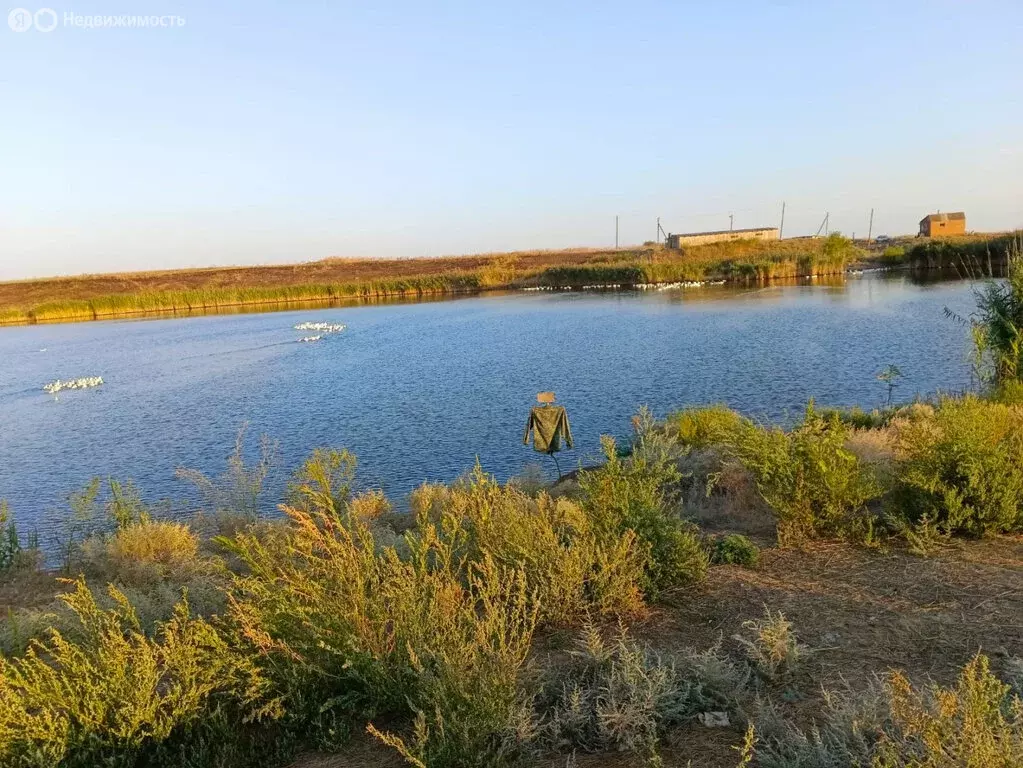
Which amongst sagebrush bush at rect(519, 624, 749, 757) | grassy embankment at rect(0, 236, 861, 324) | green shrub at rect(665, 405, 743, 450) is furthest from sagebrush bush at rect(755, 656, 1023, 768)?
grassy embankment at rect(0, 236, 861, 324)

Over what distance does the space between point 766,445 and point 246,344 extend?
101 ft

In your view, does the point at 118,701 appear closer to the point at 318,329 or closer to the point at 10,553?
the point at 10,553

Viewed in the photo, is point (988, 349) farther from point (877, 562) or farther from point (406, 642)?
point (406, 642)

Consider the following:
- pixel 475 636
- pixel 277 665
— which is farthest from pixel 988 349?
pixel 277 665

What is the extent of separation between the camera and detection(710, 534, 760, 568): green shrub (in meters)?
5.37

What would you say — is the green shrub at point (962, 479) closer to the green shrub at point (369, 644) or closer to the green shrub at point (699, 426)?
the green shrub at point (369, 644)

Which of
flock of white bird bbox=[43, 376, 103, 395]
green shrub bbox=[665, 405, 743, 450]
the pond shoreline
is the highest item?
the pond shoreline

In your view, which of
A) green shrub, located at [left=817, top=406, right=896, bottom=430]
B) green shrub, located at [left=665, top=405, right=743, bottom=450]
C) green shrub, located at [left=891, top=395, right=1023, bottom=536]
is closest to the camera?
green shrub, located at [left=891, top=395, right=1023, bottom=536]

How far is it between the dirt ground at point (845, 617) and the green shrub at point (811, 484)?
0.75 ft

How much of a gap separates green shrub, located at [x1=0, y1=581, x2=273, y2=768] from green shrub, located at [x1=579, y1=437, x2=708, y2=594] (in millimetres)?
2540

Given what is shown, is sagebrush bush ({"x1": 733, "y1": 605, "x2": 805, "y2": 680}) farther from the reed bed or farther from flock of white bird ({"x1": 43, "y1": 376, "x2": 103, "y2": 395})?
the reed bed

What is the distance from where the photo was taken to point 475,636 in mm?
3389

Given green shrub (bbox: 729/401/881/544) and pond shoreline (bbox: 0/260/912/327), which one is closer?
green shrub (bbox: 729/401/881/544)

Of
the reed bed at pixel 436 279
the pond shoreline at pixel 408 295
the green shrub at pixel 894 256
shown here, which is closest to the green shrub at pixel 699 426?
the reed bed at pixel 436 279
